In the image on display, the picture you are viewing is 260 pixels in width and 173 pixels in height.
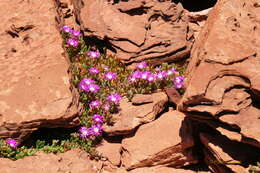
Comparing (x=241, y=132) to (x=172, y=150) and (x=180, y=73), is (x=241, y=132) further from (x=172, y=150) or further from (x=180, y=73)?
(x=180, y=73)

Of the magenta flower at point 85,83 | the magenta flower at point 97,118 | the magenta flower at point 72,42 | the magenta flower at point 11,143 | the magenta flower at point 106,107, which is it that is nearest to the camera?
the magenta flower at point 11,143

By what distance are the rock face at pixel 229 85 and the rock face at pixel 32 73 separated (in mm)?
1950

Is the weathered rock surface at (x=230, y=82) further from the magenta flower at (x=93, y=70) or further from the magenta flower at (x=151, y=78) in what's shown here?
the magenta flower at (x=93, y=70)

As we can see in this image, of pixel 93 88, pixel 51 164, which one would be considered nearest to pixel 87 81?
pixel 93 88

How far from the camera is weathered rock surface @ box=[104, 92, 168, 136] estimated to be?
23.1 ft

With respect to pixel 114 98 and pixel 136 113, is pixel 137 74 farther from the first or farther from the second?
pixel 136 113

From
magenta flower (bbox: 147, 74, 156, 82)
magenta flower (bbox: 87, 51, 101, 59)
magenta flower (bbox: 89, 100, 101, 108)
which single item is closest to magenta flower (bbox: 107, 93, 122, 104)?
magenta flower (bbox: 89, 100, 101, 108)

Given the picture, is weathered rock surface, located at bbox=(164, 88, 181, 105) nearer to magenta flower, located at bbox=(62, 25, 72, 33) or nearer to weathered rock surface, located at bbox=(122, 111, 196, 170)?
weathered rock surface, located at bbox=(122, 111, 196, 170)

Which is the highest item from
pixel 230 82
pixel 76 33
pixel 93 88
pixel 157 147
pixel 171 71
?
pixel 230 82

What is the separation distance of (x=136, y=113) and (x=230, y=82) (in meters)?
1.93

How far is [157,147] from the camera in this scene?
22.0 ft

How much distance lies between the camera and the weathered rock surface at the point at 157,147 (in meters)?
6.68

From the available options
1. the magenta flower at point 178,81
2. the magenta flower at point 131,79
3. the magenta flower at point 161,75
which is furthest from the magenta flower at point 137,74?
the magenta flower at point 178,81

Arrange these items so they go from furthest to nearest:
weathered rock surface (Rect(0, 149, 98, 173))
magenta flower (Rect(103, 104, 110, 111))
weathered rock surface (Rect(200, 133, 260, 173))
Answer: magenta flower (Rect(103, 104, 110, 111)) → weathered rock surface (Rect(0, 149, 98, 173)) → weathered rock surface (Rect(200, 133, 260, 173))
